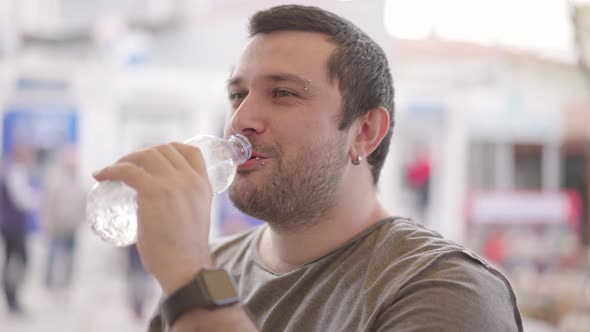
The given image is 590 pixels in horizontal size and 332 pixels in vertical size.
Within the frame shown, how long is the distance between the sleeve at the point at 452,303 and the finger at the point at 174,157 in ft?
1.04

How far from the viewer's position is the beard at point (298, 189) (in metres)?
0.97

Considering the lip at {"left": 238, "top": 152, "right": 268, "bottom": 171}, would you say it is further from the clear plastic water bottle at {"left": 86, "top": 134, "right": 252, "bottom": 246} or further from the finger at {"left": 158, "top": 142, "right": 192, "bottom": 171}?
the finger at {"left": 158, "top": 142, "right": 192, "bottom": 171}

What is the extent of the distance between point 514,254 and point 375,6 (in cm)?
182

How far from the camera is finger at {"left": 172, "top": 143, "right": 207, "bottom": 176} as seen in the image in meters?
0.78

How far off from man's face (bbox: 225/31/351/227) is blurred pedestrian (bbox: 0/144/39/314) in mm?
2439

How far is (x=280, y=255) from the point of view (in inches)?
41.9

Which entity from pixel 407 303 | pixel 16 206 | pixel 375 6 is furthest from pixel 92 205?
pixel 16 206

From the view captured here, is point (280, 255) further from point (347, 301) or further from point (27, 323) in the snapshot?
point (27, 323)

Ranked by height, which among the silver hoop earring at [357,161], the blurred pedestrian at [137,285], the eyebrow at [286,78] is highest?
the eyebrow at [286,78]

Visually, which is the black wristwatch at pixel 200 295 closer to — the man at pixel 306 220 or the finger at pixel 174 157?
the man at pixel 306 220

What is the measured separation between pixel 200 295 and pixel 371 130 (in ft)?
1.65

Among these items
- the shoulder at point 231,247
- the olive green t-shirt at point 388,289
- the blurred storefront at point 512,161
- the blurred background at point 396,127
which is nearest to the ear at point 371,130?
the olive green t-shirt at point 388,289

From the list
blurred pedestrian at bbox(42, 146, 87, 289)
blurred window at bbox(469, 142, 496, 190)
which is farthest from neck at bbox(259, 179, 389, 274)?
blurred window at bbox(469, 142, 496, 190)

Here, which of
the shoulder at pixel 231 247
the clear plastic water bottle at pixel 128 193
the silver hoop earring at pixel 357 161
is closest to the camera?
the clear plastic water bottle at pixel 128 193
